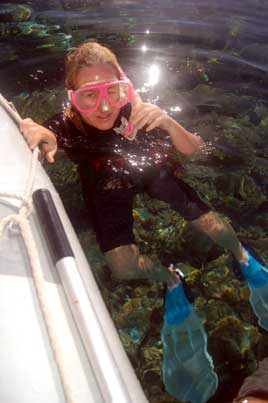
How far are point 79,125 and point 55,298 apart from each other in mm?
1798

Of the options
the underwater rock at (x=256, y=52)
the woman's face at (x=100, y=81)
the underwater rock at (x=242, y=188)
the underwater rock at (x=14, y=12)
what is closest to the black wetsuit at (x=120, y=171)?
the woman's face at (x=100, y=81)

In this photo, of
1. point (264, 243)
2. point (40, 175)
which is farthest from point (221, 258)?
point (40, 175)

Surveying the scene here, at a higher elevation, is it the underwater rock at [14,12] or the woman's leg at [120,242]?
the underwater rock at [14,12]

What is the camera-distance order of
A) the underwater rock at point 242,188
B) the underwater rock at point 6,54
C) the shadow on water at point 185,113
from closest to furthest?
1. the shadow on water at point 185,113
2. the underwater rock at point 242,188
3. the underwater rock at point 6,54


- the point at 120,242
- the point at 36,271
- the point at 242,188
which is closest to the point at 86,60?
the point at 120,242

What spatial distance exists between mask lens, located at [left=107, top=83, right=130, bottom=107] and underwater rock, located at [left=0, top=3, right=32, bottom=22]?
4.01 metres

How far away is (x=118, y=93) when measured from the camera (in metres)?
2.82

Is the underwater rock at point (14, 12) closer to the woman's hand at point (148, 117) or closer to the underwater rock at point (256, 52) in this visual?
the underwater rock at point (256, 52)

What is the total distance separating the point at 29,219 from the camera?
180 centimetres

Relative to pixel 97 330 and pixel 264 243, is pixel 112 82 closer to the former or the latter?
pixel 264 243

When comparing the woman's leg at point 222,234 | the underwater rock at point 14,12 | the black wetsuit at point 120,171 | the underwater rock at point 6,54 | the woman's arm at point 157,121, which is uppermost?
the underwater rock at point 14,12

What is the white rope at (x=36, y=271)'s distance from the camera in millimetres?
1172

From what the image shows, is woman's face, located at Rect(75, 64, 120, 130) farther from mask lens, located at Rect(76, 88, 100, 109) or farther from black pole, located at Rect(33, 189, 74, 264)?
black pole, located at Rect(33, 189, 74, 264)

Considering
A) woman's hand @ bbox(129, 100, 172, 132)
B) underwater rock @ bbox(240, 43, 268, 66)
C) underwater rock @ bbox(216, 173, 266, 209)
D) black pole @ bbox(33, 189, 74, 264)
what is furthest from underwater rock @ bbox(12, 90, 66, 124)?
underwater rock @ bbox(240, 43, 268, 66)
